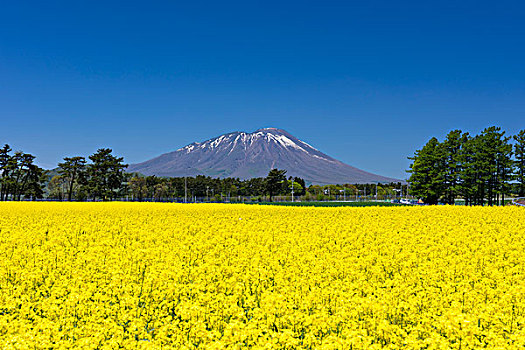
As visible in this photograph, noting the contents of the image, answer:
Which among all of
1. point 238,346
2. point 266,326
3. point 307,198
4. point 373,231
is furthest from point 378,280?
point 307,198

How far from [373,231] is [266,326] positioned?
1114 centimetres

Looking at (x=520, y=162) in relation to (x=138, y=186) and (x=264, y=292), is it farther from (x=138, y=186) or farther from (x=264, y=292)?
(x=138, y=186)

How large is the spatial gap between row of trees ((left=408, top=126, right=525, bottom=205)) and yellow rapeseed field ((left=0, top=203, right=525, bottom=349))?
58446 mm

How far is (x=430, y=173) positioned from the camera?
70.1m

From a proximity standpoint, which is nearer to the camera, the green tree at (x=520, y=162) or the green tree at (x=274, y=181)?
the green tree at (x=520, y=162)

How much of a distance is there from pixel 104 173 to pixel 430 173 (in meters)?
81.9

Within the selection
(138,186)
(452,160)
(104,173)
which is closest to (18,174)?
(104,173)

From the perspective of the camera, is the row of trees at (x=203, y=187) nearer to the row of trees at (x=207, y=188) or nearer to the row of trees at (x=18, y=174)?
the row of trees at (x=207, y=188)

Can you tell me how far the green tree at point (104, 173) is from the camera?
104 m

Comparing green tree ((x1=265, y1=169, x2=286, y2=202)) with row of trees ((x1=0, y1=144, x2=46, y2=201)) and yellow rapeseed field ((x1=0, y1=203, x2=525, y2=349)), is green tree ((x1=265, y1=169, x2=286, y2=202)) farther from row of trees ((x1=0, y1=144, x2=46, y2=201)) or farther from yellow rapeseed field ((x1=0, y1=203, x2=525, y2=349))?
yellow rapeseed field ((x1=0, y1=203, x2=525, y2=349))

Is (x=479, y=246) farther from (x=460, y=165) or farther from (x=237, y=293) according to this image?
(x=460, y=165)

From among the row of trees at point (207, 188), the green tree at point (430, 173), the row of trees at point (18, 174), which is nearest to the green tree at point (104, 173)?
the row of trees at point (18, 174)

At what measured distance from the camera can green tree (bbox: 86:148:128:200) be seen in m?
104

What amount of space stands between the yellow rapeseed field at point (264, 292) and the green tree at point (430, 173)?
194 ft
